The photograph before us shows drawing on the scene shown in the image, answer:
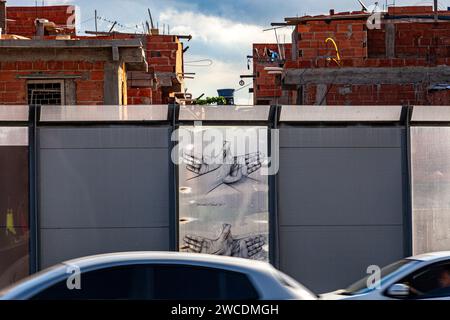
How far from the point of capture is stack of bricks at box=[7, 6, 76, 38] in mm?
32594

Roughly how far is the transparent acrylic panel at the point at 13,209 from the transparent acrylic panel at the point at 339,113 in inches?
133

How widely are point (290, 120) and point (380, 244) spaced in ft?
6.49

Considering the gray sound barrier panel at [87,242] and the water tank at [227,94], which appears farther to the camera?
the water tank at [227,94]

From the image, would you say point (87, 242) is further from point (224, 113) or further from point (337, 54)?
→ point (337, 54)

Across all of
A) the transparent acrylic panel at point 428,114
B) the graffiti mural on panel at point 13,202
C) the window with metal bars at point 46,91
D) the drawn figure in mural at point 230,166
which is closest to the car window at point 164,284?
the drawn figure in mural at point 230,166

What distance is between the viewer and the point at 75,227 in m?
12.1

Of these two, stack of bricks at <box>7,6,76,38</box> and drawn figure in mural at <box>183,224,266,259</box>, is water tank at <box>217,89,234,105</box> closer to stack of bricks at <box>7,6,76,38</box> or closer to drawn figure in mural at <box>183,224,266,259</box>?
stack of bricks at <box>7,6,76,38</box>

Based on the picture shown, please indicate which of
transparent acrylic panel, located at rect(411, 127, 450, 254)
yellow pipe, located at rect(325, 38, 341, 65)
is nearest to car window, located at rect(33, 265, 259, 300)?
transparent acrylic panel, located at rect(411, 127, 450, 254)

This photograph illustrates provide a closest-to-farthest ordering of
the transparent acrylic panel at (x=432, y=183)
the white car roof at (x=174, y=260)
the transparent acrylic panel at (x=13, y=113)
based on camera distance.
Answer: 1. the white car roof at (x=174, y=260)
2. the transparent acrylic panel at (x=13, y=113)
3. the transparent acrylic panel at (x=432, y=183)

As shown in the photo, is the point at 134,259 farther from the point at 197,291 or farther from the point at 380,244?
the point at 380,244

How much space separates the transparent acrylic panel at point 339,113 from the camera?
12344 millimetres

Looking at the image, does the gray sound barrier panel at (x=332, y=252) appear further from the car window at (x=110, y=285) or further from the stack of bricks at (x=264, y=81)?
the stack of bricks at (x=264, y=81)
